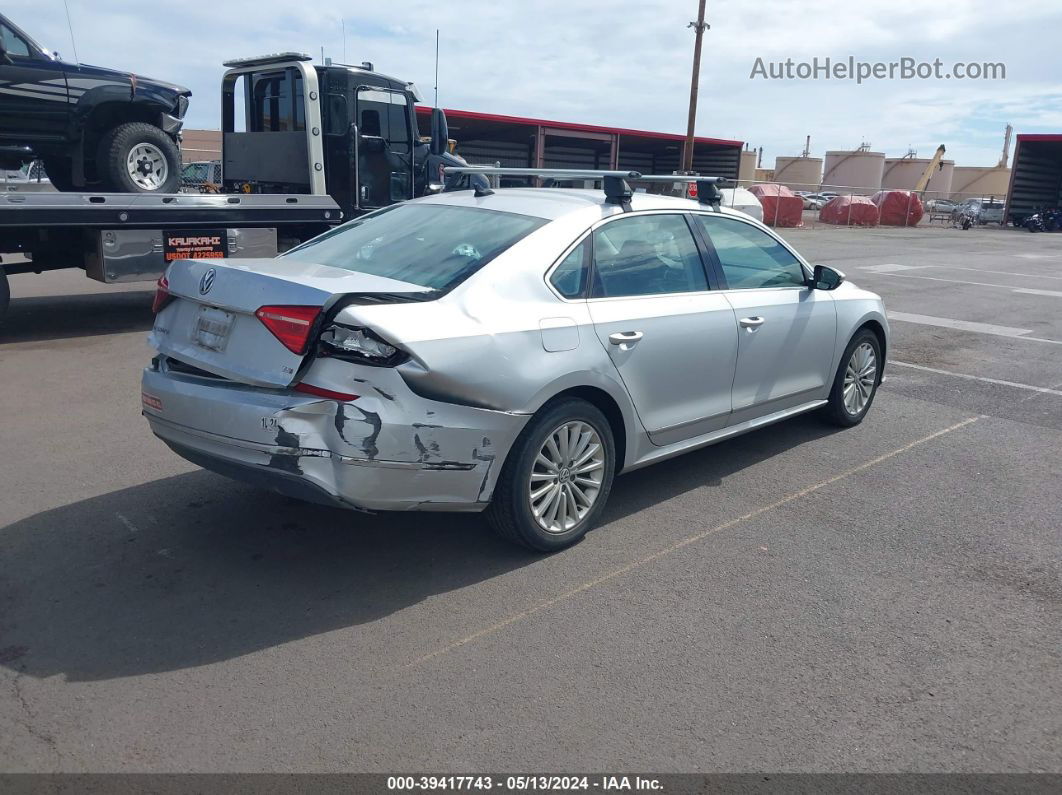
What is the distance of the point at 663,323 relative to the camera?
4.68 meters

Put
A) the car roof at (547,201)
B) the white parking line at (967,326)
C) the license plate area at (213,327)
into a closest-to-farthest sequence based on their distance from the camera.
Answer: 1. the license plate area at (213,327)
2. the car roof at (547,201)
3. the white parking line at (967,326)

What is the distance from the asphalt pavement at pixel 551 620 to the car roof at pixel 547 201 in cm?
160

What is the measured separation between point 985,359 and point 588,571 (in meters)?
7.00

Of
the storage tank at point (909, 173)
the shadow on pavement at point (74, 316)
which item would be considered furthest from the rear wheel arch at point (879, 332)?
the storage tank at point (909, 173)

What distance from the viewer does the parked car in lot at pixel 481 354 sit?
3.64 m

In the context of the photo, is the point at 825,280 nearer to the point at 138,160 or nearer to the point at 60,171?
the point at 138,160

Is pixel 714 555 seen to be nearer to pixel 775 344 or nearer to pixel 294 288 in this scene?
pixel 775 344

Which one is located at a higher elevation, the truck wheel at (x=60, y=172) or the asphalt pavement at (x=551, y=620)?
the truck wheel at (x=60, y=172)

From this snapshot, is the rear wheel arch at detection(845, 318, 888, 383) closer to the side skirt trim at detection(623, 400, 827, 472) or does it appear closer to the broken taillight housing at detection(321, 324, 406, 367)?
the side skirt trim at detection(623, 400, 827, 472)

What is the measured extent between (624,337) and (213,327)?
1.89 metres

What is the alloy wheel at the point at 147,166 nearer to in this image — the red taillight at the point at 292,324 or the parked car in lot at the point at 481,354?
the parked car in lot at the point at 481,354

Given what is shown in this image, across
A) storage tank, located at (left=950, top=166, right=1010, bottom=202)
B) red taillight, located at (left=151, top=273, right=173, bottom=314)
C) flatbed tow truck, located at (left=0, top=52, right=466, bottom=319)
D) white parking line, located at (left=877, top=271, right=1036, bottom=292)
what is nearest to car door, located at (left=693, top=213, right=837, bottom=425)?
red taillight, located at (left=151, top=273, right=173, bottom=314)

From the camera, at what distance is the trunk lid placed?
372 cm

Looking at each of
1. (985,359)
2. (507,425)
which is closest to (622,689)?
(507,425)
